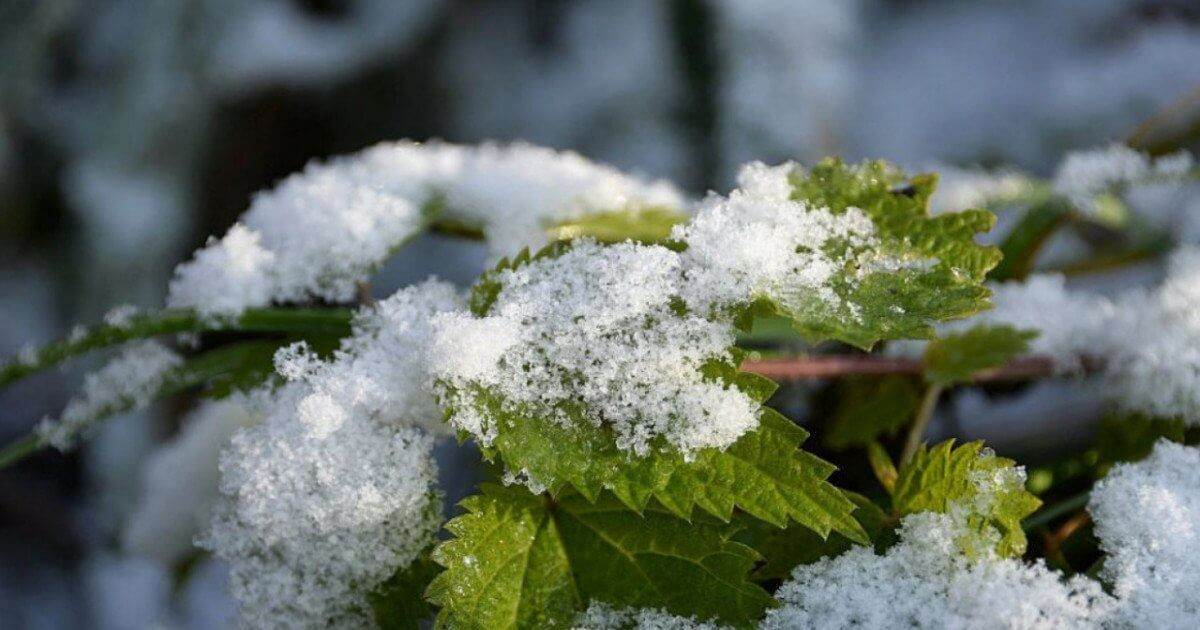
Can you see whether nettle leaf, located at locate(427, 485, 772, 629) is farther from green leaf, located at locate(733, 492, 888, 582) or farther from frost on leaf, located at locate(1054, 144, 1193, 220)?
frost on leaf, located at locate(1054, 144, 1193, 220)

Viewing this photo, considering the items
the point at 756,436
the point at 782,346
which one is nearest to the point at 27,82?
the point at 782,346

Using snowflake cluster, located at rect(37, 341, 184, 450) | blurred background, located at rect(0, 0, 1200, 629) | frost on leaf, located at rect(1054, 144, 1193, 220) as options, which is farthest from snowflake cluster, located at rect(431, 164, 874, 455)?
blurred background, located at rect(0, 0, 1200, 629)

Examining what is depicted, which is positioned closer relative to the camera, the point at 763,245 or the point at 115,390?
the point at 763,245

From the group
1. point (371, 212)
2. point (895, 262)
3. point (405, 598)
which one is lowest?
point (405, 598)

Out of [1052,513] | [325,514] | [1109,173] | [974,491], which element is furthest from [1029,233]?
[325,514]

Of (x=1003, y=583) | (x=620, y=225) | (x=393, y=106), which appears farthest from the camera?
(x=393, y=106)

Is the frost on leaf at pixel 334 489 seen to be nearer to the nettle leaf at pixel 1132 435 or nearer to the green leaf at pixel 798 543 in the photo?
the green leaf at pixel 798 543

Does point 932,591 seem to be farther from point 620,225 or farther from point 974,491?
point 620,225
